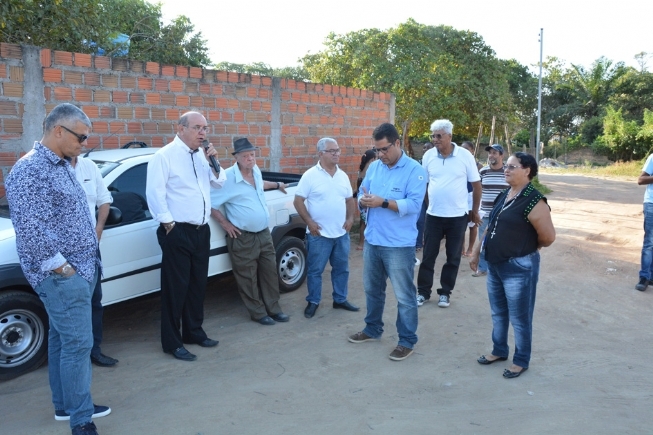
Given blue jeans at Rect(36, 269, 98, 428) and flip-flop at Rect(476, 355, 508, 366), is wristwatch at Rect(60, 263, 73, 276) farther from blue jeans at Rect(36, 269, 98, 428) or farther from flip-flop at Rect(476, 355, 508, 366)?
flip-flop at Rect(476, 355, 508, 366)

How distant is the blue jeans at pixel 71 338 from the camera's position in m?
3.27

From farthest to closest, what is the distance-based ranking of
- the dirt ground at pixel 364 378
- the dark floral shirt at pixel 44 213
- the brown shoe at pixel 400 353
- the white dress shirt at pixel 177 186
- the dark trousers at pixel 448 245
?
the dark trousers at pixel 448 245 → the brown shoe at pixel 400 353 → the white dress shirt at pixel 177 186 → the dirt ground at pixel 364 378 → the dark floral shirt at pixel 44 213

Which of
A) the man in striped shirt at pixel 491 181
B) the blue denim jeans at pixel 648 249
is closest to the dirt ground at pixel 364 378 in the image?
the blue denim jeans at pixel 648 249

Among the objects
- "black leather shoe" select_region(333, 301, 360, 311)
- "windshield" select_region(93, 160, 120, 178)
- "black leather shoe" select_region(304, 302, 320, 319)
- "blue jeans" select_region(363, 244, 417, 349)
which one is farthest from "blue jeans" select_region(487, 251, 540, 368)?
"windshield" select_region(93, 160, 120, 178)

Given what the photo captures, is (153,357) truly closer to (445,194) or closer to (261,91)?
(445,194)

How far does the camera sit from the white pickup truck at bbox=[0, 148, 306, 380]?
4.30m

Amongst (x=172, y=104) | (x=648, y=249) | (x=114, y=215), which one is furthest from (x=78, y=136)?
(x=648, y=249)

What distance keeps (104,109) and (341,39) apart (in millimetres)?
14537

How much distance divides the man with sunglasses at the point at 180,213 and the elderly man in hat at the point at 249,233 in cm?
50

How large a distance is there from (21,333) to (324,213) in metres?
2.93

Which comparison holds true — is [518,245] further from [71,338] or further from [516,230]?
[71,338]

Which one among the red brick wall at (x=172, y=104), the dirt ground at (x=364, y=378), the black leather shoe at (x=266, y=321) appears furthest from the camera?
the red brick wall at (x=172, y=104)

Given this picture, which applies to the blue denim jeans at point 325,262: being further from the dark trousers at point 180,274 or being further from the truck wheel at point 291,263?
the dark trousers at point 180,274

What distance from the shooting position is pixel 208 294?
6805 millimetres
